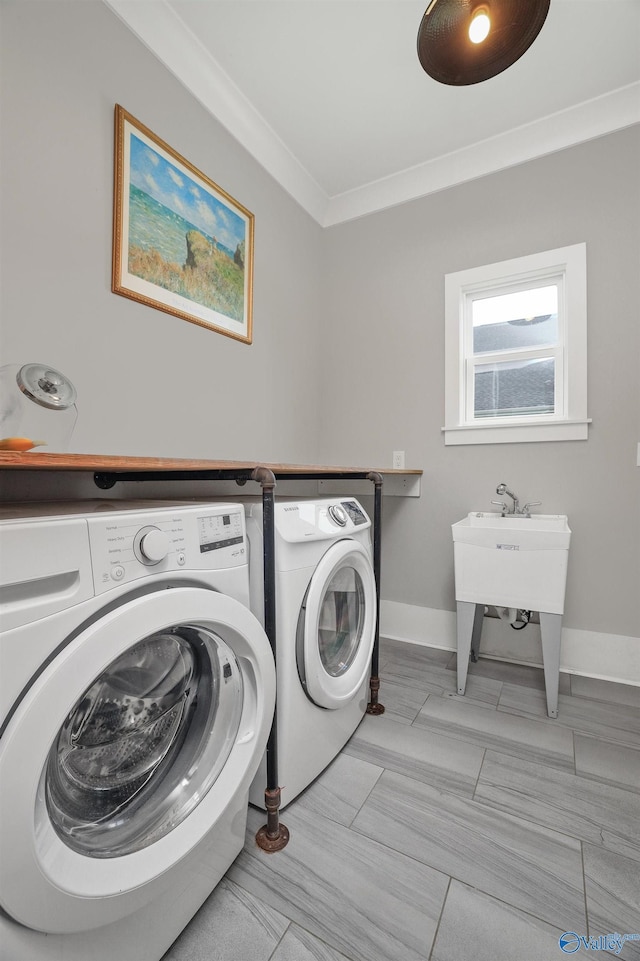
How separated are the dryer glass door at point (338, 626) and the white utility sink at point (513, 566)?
0.50 meters

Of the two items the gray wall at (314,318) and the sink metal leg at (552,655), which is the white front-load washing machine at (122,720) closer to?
the gray wall at (314,318)

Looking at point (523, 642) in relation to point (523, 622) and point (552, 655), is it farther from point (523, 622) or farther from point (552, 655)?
point (552, 655)

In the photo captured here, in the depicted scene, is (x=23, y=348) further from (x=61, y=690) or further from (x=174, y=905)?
(x=174, y=905)

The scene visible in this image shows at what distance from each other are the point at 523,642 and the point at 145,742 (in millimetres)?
1890

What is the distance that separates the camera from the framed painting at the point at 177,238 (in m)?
1.46

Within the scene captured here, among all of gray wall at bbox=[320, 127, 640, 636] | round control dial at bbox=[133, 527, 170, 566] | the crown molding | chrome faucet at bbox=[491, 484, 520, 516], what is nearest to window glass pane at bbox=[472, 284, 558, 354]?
gray wall at bbox=[320, 127, 640, 636]

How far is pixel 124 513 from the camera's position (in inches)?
27.9

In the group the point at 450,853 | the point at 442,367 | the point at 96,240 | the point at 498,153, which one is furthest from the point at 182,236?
the point at 450,853

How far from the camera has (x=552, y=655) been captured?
5.34 feet

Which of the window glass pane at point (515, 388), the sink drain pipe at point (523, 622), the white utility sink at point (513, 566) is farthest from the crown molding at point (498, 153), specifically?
the sink drain pipe at point (523, 622)

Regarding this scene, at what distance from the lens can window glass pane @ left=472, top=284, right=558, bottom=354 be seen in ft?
7.02

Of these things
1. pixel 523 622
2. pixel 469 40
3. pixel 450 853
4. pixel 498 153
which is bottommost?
pixel 450 853

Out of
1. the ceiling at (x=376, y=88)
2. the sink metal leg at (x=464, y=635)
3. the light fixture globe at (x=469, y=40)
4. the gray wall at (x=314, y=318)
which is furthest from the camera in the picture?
the sink metal leg at (x=464, y=635)

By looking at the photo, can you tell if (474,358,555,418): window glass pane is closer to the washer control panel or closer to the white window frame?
the white window frame
